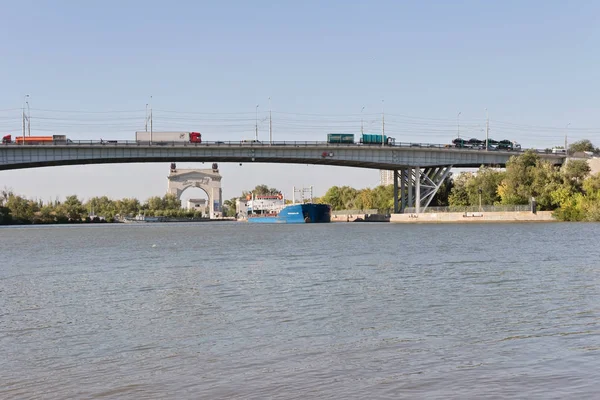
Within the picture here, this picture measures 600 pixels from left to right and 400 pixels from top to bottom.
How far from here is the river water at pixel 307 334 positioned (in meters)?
11.3

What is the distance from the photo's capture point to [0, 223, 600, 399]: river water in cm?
1132

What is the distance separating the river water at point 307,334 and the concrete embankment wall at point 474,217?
71.6 metres

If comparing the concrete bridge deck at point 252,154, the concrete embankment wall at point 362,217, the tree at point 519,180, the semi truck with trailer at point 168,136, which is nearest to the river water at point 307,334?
the concrete bridge deck at point 252,154

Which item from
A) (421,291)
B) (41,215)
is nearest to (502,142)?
(421,291)

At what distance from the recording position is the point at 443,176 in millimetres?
113875

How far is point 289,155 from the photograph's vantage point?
102 meters

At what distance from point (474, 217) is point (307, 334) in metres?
93.6

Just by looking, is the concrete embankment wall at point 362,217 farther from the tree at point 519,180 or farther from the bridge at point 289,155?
the tree at point 519,180

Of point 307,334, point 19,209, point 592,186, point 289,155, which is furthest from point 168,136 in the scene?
point 19,209

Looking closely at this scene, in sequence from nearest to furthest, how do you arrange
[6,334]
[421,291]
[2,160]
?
1. [6,334]
2. [421,291]
3. [2,160]

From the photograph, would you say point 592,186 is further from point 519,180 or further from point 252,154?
point 252,154

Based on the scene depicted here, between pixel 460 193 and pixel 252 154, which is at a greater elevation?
pixel 252 154

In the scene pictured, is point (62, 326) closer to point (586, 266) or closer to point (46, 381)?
point (46, 381)

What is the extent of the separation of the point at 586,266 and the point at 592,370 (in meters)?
19.4
